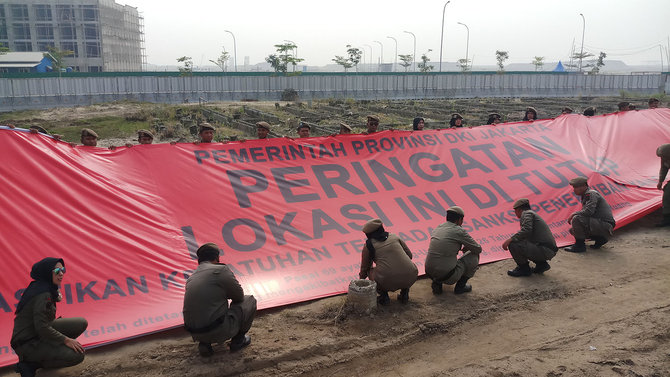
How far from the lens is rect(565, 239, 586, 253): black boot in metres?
7.98

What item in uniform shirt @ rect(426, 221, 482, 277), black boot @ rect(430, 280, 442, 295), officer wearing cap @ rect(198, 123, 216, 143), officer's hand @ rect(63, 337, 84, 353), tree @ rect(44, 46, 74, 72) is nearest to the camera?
officer's hand @ rect(63, 337, 84, 353)

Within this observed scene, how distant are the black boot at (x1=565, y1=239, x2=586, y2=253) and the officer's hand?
7.14 m

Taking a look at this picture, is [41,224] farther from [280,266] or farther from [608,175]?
[608,175]

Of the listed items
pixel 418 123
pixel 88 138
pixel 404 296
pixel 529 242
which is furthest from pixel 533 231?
pixel 88 138

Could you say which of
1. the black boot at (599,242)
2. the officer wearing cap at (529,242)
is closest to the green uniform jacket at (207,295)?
the officer wearing cap at (529,242)

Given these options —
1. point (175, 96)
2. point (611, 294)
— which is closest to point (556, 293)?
point (611, 294)

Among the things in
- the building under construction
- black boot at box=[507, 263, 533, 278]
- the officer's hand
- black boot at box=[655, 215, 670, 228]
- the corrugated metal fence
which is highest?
the building under construction

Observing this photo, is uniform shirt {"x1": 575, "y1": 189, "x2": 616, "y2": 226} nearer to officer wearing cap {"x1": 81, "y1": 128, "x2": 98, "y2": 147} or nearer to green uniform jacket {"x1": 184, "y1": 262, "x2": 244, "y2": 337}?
green uniform jacket {"x1": 184, "y1": 262, "x2": 244, "y2": 337}

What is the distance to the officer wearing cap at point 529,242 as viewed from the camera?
6.89 m

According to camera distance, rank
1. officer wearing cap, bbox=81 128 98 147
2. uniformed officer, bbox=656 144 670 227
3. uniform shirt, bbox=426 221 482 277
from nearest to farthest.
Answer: uniform shirt, bbox=426 221 482 277, officer wearing cap, bbox=81 128 98 147, uniformed officer, bbox=656 144 670 227

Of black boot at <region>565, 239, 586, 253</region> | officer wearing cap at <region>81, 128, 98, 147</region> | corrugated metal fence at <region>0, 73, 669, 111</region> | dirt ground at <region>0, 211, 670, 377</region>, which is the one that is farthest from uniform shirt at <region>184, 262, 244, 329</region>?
corrugated metal fence at <region>0, 73, 669, 111</region>

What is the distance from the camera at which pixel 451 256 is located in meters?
6.23

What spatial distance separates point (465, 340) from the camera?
531 cm

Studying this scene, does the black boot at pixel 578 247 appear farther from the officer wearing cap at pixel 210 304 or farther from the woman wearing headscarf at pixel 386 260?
the officer wearing cap at pixel 210 304
